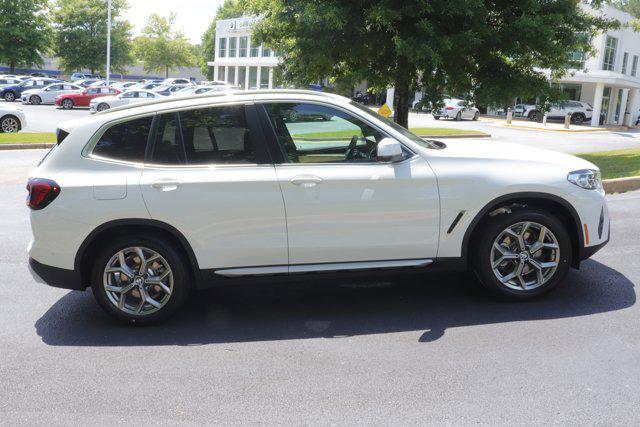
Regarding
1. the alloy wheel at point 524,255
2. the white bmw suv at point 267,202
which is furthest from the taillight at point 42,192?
the alloy wheel at point 524,255

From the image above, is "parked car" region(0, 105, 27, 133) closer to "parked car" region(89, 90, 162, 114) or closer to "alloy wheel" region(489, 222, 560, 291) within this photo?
"parked car" region(89, 90, 162, 114)

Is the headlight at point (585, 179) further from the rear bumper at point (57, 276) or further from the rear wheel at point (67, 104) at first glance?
the rear wheel at point (67, 104)

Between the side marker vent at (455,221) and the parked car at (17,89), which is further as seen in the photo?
the parked car at (17,89)

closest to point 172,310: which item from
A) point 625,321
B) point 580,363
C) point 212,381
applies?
point 212,381

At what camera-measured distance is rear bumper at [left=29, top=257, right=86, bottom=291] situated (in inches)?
192

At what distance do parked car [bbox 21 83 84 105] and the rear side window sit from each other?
1463 inches

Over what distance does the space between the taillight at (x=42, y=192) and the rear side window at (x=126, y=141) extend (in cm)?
40

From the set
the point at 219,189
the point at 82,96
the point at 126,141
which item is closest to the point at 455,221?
the point at 219,189

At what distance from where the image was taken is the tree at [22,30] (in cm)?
5325

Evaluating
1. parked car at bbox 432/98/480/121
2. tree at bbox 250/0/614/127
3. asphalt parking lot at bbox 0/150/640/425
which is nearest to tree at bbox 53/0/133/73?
parked car at bbox 432/98/480/121

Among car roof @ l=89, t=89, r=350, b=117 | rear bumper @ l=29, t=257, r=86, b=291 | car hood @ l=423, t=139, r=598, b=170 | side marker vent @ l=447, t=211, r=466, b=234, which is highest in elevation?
car roof @ l=89, t=89, r=350, b=117

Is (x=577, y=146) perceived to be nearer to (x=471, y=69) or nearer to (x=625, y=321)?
(x=471, y=69)

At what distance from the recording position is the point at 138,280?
4930mm

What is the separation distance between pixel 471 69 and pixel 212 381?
13764mm
